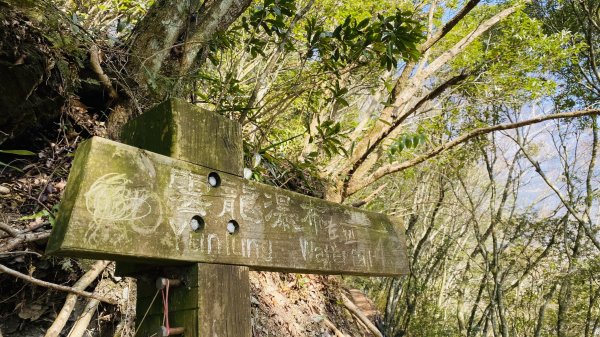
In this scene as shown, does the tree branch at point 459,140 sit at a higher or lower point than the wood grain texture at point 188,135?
higher

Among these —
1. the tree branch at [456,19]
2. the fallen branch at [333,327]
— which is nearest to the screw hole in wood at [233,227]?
the fallen branch at [333,327]

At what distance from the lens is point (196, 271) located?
4.17 ft

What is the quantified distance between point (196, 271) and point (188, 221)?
0.15 meters

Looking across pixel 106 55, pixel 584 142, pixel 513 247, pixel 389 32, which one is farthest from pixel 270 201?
pixel 584 142

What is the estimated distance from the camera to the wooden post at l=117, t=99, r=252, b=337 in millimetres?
1279

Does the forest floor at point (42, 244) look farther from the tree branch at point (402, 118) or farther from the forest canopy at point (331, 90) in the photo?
the tree branch at point (402, 118)

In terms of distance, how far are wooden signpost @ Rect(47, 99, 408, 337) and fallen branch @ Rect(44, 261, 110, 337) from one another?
121 centimetres

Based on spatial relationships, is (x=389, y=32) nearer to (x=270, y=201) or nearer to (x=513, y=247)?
(x=270, y=201)

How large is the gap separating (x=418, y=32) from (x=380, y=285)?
13.6 m

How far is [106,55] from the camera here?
3.22 meters

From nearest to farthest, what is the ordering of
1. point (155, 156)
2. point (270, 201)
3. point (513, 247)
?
point (155, 156)
point (270, 201)
point (513, 247)

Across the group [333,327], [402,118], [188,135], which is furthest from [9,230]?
[402,118]

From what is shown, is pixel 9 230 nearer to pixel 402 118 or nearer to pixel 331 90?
pixel 331 90

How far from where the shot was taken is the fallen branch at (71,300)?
7.52 ft
